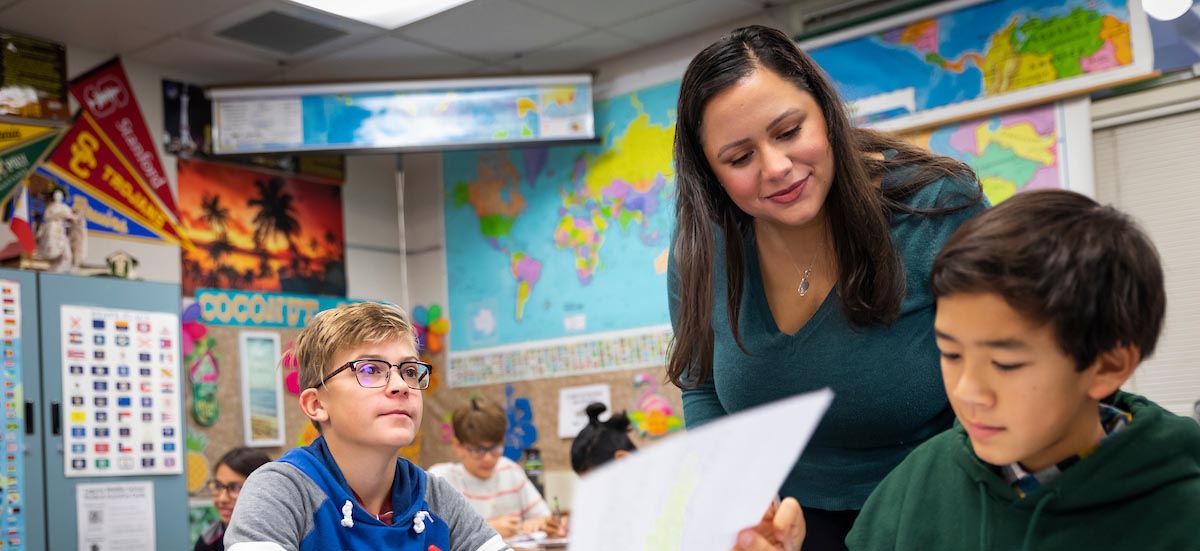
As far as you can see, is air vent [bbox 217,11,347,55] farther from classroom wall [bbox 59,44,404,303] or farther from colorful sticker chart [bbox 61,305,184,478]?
colorful sticker chart [bbox 61,305,184,478]

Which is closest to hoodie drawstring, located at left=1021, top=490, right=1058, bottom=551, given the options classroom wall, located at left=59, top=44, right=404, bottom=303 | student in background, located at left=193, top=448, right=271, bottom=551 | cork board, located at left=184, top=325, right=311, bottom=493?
student in background, located at left=193, top=448, right=271, bottom=551

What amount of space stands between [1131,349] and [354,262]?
5402mm

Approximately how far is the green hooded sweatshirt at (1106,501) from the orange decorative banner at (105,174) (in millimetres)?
4532

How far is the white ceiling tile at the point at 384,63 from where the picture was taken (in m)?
5.12

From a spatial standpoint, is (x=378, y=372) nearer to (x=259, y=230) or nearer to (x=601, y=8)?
(x=601, y=8)

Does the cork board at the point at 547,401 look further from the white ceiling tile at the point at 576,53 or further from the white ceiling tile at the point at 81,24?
the white ceiling tile at the point at 81,24

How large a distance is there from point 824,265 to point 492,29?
3.81 meters

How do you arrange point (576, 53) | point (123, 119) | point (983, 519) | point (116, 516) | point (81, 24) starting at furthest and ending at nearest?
point (576, 53), point (123, 119), point (81, 24), point (116, 516), point (983, 519)

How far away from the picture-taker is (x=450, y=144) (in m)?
5.20

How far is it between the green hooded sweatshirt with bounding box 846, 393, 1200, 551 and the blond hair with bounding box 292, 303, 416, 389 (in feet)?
3.30

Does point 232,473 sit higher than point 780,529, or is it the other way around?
point 780,529

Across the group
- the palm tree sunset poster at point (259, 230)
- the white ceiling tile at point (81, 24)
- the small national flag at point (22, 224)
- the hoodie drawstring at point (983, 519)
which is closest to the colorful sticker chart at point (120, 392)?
the small national flag at point (22, 224)

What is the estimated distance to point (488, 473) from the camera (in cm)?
446

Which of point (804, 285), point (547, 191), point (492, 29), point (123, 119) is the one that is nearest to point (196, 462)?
point (123, 119)
